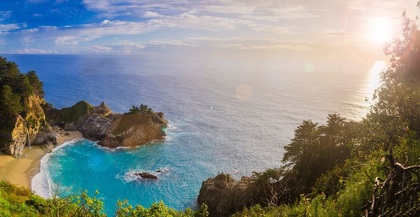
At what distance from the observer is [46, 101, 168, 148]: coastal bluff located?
233ft

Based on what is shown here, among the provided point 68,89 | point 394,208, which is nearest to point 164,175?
point 394,208

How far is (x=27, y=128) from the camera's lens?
63.7 meters

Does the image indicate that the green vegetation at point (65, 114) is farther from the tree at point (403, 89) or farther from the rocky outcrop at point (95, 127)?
the tree at point (403, 89)

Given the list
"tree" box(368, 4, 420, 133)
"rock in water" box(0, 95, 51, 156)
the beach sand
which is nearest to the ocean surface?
the beach sand

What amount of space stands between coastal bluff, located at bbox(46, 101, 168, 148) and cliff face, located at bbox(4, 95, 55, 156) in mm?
9618

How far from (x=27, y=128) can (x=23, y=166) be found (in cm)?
1268

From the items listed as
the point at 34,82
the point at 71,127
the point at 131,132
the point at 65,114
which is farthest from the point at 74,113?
the point at 131,132

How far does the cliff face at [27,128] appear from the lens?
58.0 m

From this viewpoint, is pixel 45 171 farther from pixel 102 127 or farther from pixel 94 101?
pixel 94 101

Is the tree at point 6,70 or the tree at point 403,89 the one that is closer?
the tree at point 403,89

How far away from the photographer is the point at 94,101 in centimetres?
12175

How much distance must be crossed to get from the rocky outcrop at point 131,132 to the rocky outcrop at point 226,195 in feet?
110

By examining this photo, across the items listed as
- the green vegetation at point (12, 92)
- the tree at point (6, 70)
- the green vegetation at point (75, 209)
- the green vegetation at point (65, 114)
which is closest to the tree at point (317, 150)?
the green vegetation at point (75, 209)

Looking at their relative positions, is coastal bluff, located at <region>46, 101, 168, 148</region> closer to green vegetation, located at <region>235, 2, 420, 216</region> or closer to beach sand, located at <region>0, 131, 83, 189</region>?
beach sand, located at <region>0, 131, 83, 189</region>
